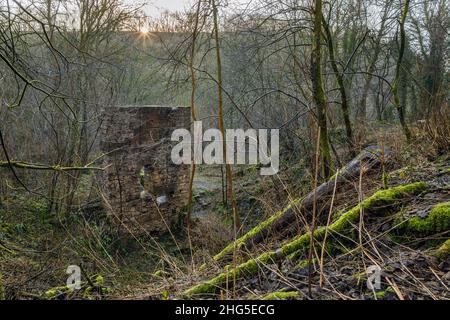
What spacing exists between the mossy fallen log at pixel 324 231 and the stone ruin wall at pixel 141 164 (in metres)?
5.59

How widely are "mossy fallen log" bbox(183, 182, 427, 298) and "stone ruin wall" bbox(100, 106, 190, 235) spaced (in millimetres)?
5588

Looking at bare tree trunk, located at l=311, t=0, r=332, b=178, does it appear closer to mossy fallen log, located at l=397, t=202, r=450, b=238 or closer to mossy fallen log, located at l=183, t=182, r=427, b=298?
mossy fallen log, located at l=183, t=182, r=427, b=298

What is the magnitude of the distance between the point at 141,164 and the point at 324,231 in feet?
22.1

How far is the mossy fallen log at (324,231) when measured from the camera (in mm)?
3176

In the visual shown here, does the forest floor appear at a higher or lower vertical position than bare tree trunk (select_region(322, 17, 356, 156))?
lower

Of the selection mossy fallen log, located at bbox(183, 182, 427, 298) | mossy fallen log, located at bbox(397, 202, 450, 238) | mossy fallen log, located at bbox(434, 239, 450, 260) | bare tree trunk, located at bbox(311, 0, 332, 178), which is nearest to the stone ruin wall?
bare tree trunk, located at bbox(311, 0, 332, 178)

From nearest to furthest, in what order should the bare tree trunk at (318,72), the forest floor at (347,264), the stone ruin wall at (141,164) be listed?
1. the forest floor at (347,264)
2. the bare tree trunk at (318,72)
3. the stone ruin wall at (141,164)

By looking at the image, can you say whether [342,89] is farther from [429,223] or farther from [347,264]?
[347,264]

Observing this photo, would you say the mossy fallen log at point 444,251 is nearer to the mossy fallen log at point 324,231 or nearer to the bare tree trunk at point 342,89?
the mossy fallen log at point 324,231

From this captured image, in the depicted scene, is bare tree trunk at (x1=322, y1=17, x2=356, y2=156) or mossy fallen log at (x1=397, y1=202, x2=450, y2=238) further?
bare tree trunk at (x1=322, y1=17, x2=356, y2=156)

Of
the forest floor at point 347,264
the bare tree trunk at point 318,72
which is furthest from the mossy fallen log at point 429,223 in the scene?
the bare tree trunk at point 318,72

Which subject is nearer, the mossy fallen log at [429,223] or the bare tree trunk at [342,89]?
the mossy fallen log at [429,223]

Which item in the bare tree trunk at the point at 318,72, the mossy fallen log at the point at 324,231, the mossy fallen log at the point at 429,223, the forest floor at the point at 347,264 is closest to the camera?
the forest floor at the point at 347,264

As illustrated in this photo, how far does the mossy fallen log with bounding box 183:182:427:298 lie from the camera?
3176 millimetres
